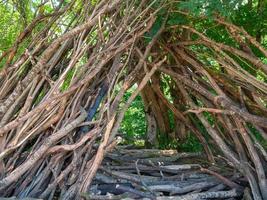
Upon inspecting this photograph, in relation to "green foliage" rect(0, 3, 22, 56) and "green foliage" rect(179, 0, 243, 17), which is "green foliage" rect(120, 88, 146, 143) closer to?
"green foliage" rect(0, 3, 22, 56)

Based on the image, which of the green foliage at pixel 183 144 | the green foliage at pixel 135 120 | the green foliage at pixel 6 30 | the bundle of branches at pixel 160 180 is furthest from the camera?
the green foliage at pixel 135 120

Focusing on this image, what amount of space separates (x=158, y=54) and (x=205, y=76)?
43 cm

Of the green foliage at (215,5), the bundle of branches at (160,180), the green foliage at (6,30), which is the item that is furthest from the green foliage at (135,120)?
the green foliage at (215,5)

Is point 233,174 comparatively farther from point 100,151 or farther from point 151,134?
point 151,134

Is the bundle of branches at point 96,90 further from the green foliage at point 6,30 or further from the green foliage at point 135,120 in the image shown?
the green foliage at point 135,120

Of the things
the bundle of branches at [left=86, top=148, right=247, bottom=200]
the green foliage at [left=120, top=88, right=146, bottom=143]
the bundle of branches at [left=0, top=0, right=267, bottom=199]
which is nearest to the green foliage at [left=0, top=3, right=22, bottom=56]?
the bundle of branches at [left=0, top=0, right=267, bottom=199]

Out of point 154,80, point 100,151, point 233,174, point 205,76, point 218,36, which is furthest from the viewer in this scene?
point 154,80

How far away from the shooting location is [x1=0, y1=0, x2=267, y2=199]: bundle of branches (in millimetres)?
2645

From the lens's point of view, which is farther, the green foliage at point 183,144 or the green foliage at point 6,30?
the green foliage at point 6,30

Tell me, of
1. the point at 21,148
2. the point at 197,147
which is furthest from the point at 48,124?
the point at 197,147

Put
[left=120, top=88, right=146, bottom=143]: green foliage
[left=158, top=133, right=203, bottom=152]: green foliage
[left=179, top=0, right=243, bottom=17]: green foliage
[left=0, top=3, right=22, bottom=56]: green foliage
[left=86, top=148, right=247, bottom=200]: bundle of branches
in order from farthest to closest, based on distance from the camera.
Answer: [left=120, top=88, right=146, bottom=143]: green foliage < [left=0, top=3, right=22, bottom=56]: green foliage < [left=158, top=133, right=203, bottom=152]: green foliage < [left=86, top=148, right=247, bottom=200]: bundle of branches < [left=179, top=0, right=243, bottom=17]: green foliage

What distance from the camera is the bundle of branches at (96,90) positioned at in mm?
2645

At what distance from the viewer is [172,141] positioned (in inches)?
169

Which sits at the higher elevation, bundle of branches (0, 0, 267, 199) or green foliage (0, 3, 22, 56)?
green foliage (0, 3, 22, 56)
